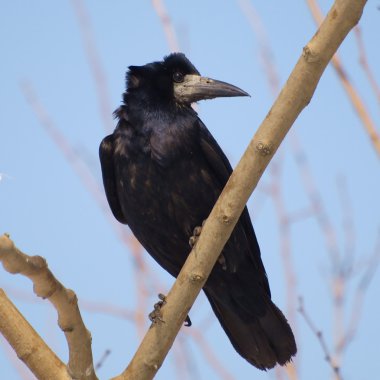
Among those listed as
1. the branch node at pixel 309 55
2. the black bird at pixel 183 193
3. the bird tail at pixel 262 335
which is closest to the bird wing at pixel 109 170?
the black bird at pixel 183 193

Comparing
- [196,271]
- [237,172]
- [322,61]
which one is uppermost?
[322,61]

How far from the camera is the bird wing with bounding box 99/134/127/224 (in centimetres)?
438

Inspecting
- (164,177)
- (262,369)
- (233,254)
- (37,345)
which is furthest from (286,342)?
(37,345)

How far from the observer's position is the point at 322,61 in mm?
2682

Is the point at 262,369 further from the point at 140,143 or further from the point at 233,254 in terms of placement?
the point at 140,143

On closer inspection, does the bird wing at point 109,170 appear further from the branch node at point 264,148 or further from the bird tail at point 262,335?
the branch node at point 264,148

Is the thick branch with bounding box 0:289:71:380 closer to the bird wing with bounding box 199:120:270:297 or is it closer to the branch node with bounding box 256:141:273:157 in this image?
the branch node with bounding box 256:141:273:157

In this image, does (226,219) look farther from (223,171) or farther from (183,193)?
(223,171)

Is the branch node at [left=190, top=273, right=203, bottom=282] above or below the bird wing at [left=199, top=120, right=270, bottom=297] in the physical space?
below

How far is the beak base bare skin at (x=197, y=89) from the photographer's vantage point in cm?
446

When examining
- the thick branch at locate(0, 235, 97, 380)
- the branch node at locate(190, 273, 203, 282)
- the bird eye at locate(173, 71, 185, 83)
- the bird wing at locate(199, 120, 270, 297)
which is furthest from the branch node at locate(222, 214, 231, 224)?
the bird eye at locate(173, 71, 185, 83)

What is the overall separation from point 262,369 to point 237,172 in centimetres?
186

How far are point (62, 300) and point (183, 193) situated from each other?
139 cm

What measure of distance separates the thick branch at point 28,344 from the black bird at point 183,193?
1.35 meters
